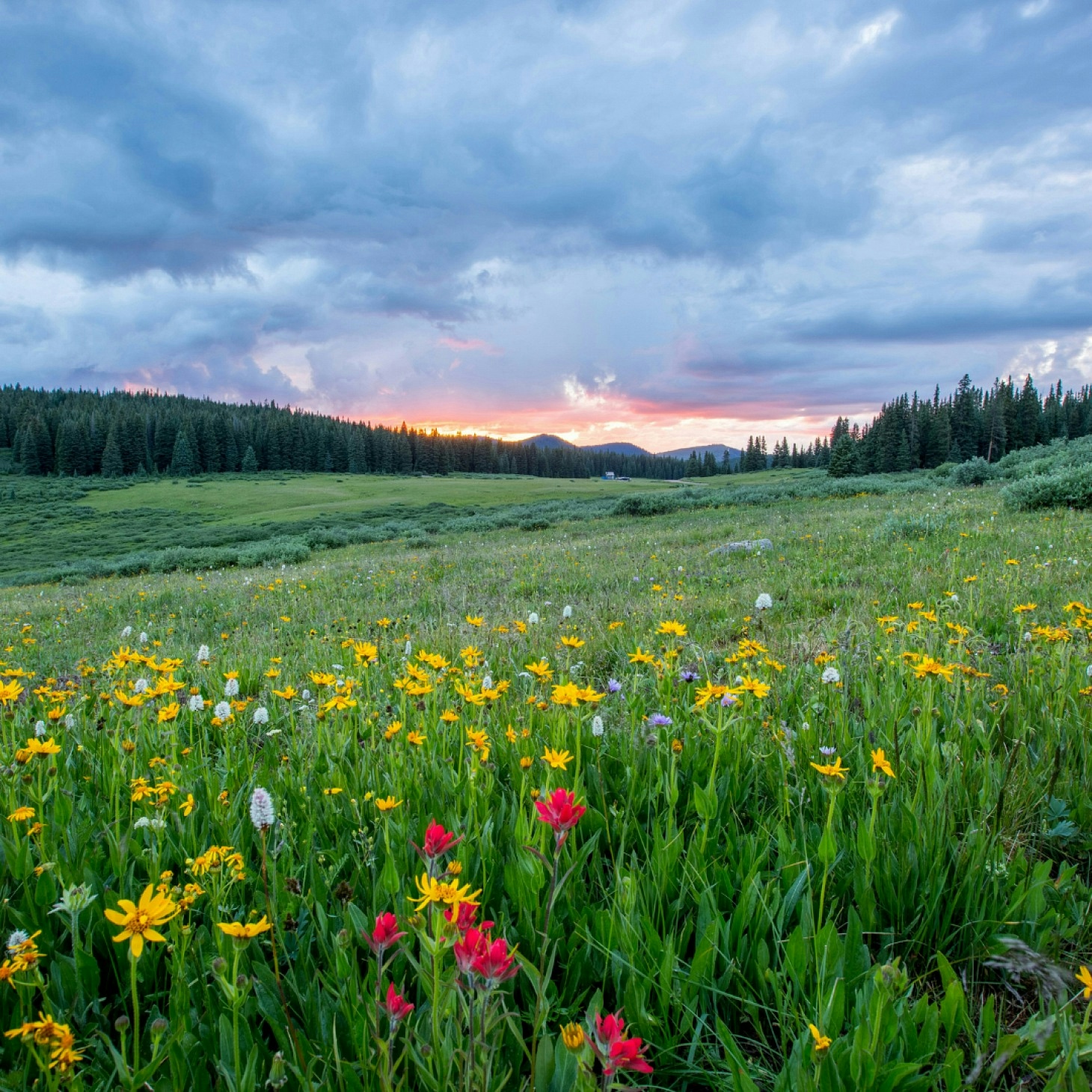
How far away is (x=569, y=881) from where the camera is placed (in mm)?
1853

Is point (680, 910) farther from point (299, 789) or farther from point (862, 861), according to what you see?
point (299, 789)

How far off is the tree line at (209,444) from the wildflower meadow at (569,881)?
385 ft

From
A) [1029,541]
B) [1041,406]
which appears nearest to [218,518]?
[1029,541]

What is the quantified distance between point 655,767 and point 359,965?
4.02ft

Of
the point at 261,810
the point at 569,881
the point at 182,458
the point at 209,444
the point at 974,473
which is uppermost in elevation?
the point at 209,444

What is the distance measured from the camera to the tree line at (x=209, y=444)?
10050 centimetres

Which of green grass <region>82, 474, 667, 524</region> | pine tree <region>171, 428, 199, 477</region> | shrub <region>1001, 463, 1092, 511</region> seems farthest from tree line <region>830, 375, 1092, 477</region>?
pine tree <region>171, 428, 199, 477</region>

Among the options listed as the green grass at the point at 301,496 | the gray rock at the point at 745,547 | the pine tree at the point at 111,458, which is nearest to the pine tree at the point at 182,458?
the pine tree at the point at 111,458

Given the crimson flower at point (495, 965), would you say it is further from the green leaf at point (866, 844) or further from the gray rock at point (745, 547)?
the gray rock at point (745, 547)

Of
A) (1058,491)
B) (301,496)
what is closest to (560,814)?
(1058,491)

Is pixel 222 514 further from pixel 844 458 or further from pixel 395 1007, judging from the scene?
pixel 844 458

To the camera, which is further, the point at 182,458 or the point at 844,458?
the point at 182,458

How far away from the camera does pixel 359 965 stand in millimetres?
1695

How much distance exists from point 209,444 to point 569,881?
409 ft
